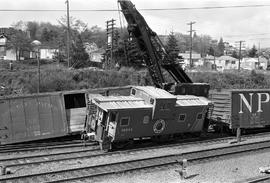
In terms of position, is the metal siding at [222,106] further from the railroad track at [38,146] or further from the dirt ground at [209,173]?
the railroad track at [38,146]

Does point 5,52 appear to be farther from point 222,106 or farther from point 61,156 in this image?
point 61,156

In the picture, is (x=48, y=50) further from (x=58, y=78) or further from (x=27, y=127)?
(x=27, y=127)

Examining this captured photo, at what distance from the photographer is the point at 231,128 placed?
76.5 feet

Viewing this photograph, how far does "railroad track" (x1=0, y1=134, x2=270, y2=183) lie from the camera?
13528mm

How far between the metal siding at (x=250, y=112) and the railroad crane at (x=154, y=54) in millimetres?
3129

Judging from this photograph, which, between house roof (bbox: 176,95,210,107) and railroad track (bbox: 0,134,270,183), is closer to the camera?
railroad track (bbox: 0,134,270,183)

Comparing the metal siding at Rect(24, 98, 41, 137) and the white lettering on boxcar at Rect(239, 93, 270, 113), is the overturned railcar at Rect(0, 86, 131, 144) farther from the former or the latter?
the white lettering on boxcar at Rect(239, 93, 270, 113)

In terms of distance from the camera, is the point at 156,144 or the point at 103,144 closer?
the point at 103,144

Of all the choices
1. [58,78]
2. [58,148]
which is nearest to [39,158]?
Answer: [58,148]

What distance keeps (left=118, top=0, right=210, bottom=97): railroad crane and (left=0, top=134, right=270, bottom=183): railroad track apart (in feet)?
21.3

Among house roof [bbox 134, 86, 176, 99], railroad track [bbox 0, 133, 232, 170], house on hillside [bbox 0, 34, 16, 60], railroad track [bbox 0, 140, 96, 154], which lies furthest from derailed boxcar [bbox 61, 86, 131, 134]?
house on hillside [bbox 0, 34, 16, 60]

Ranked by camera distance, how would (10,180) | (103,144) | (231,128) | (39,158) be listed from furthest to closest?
(231,128) → (103,144) → (39,158) → (10,180)

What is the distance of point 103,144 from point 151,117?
3.07 m

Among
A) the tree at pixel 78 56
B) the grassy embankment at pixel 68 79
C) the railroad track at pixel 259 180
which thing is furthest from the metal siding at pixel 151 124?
the tree at pixel 78 56
